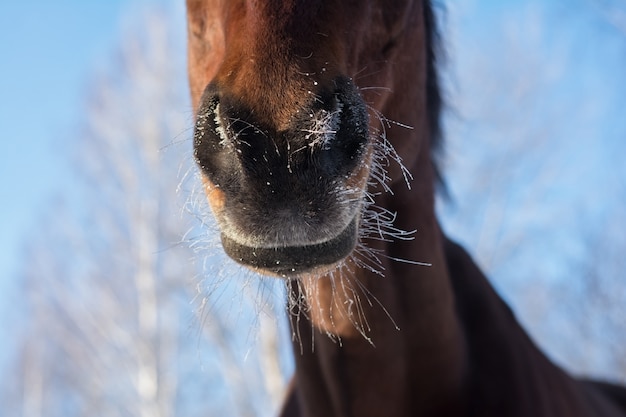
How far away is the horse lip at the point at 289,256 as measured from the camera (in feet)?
3.90

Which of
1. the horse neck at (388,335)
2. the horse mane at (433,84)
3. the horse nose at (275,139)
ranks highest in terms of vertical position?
the horse nose at (275,139)

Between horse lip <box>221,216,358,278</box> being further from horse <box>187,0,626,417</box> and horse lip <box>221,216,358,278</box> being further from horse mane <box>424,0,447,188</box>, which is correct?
horse mane <box>424,0,447,188</box>

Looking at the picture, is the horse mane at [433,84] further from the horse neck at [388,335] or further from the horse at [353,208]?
the horse neck at [388,335]

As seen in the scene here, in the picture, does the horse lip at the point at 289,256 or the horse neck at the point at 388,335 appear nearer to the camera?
the horse lip at the point at 289,256

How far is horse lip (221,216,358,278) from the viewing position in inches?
46.8

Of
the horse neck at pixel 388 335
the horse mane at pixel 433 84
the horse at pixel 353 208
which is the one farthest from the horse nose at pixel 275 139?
the horse mane at pixel 433 84

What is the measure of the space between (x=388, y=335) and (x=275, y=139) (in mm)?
924

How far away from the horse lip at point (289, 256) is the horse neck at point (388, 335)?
1.55ft

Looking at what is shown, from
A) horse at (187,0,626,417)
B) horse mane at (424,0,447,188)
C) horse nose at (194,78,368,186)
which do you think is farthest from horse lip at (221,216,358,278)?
horse mane at (424,0,447,188)

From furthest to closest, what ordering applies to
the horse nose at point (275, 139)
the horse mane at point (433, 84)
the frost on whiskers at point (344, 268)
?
the horse mane at point (433, 84) < the frost on whiskers at point (344, 268) < the horse nose at point (275, 139)

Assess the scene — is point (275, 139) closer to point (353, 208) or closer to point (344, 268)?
point (353, 208)

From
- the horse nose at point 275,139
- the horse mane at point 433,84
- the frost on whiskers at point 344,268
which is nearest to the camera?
the horse nose at point 275,139

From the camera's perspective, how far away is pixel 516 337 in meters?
2.06

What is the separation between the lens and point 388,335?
178cm
